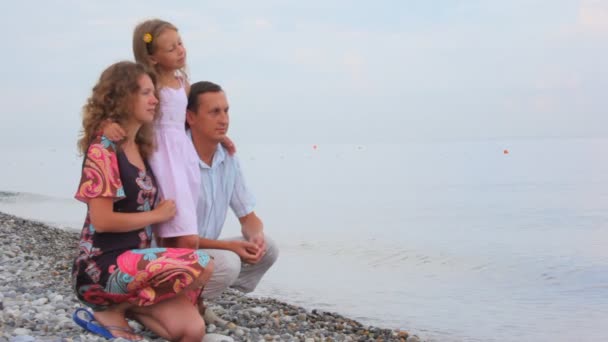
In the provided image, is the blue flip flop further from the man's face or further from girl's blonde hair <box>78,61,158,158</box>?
the man's face

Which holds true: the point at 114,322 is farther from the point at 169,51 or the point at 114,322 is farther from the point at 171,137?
the point at 169,51

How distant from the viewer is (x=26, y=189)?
106 feet

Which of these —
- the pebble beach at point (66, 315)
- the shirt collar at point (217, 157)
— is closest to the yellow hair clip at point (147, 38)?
the shirt collar at point (217, 157)

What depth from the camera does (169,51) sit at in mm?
4520

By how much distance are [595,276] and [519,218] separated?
9107mm

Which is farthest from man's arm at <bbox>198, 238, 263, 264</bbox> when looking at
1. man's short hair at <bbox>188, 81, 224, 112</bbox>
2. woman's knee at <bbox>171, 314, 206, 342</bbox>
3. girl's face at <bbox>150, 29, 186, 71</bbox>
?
girl's face at <bbox>150, 29, 186, 71</bbox>

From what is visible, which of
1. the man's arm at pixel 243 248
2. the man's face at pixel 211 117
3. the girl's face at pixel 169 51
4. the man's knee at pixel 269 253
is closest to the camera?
the girl's face at pixel 169 51

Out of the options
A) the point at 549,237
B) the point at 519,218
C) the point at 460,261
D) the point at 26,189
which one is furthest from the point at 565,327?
the point at 26,189

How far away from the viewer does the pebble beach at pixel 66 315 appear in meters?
4.51

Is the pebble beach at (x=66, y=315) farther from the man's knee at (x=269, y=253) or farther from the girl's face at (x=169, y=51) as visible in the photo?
the girl's face at (x=169, y=51)

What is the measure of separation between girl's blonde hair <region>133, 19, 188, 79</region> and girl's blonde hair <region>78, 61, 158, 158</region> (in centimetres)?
26

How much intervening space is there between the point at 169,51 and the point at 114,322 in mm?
1677

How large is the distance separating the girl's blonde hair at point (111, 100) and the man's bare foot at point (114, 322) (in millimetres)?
966

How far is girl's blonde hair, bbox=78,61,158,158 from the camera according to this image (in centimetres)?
423
